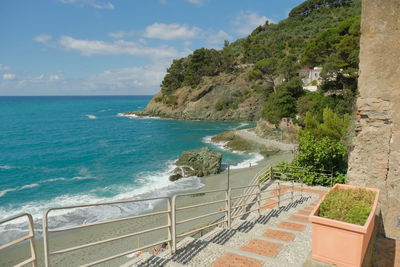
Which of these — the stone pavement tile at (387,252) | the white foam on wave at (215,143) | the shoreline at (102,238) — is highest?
the stone pavement tile at (387,252)

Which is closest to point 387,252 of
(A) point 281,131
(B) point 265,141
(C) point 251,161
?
(C) point 251,161

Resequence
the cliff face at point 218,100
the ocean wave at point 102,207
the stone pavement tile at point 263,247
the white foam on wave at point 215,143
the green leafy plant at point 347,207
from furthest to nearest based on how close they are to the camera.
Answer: the cliff face at point 218,100
the white foam on wave at point 215,143
the ocean wave at point 102,207
the stone pavement tile at point 263,247
the green leafy plant at point 347,207

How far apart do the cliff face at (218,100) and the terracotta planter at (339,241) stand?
59.6m

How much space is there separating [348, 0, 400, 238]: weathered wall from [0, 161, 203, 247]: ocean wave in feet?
44.7

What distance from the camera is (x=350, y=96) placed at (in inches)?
1211

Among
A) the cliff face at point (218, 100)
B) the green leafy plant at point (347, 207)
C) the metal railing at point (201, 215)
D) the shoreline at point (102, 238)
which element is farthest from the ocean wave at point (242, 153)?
the cliff face at point (218, 100)

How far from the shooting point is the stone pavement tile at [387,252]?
4.84 metres

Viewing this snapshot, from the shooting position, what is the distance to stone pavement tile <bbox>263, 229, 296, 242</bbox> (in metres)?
5.70

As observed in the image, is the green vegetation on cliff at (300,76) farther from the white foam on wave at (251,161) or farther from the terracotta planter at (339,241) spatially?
the terracotta planter at (339,241)

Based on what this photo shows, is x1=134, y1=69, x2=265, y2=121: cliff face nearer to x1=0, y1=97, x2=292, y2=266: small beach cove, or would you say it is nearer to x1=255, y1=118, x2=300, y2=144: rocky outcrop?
x1=0, y1=97, x2=292, y2=266: small beach cove

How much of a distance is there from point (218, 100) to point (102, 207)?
170 feet

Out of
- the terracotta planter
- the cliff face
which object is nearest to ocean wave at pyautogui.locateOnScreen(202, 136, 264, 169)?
the terracotta planter

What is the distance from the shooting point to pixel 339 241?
10.8ft

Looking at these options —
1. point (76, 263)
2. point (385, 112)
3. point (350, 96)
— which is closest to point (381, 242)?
point (385, 112)
